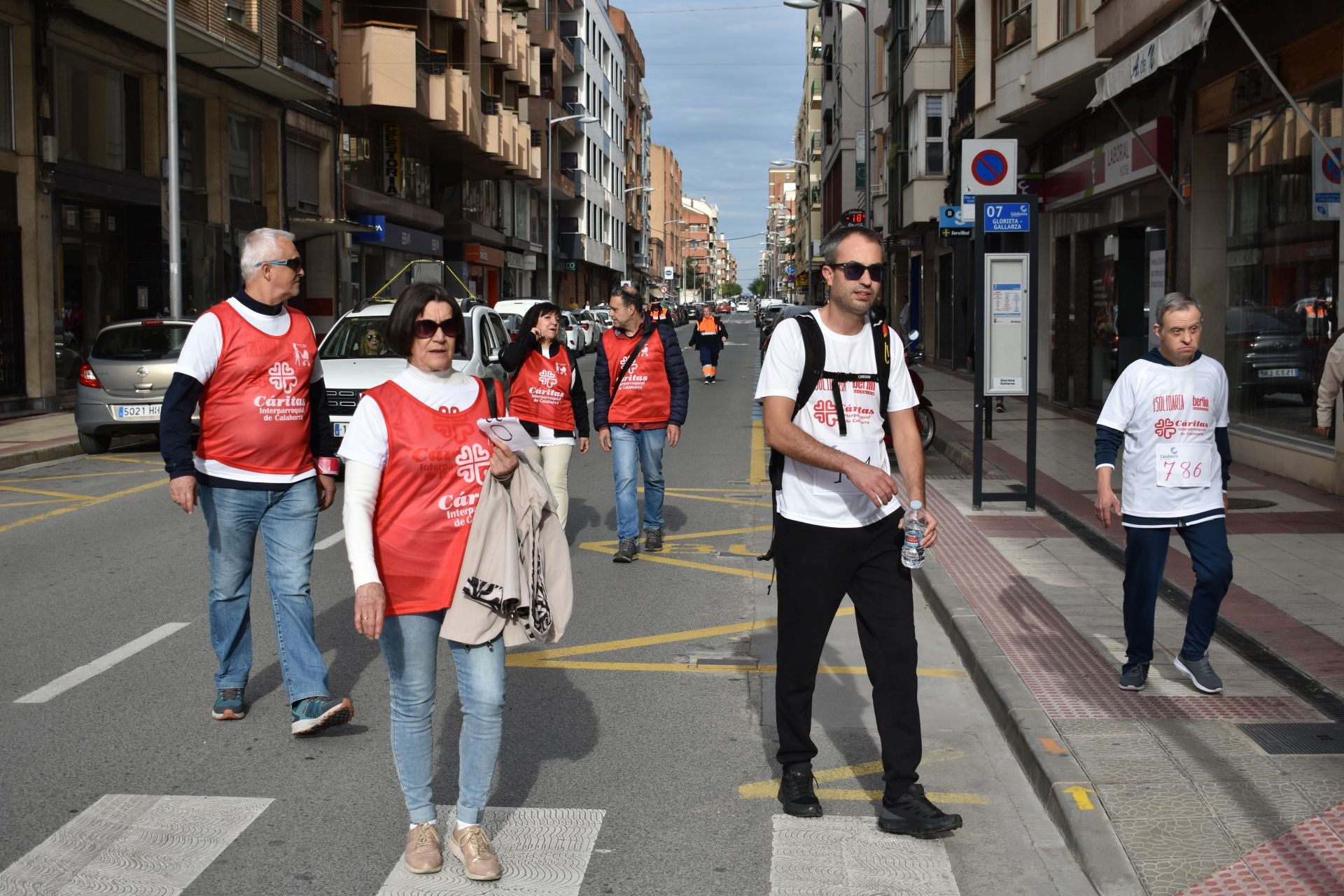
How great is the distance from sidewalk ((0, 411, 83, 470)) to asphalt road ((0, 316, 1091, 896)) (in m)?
7.54

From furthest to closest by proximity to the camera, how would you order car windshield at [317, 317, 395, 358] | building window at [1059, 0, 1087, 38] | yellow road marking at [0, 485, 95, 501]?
building window at [1059, 0, 1087, 38], car windshield at [317, 317, 395, 358], yellow road marking at [0, 485, 95, 501]

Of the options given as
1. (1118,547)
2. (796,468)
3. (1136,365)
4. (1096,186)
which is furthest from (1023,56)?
(796,468)

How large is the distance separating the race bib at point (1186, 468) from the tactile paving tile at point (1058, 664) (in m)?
0.90

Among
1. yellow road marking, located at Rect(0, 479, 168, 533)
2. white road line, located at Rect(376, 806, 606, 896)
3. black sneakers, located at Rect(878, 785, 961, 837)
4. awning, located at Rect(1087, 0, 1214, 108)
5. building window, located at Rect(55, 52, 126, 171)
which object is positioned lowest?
white road line, located at Rect(376, 806, 606, 896)

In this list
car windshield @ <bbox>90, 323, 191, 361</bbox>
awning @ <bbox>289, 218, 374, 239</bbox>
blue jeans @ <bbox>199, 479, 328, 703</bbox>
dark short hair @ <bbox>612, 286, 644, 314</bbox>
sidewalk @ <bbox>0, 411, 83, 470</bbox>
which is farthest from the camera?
awning @ <bbox>289, 218, 374, 239</bbox>

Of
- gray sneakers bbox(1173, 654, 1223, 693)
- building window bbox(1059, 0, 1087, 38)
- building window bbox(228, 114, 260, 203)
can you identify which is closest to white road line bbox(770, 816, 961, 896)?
gray sneakers bbox(1173, 654, 1223, 693)

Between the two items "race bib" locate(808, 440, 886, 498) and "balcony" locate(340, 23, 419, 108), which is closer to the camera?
"race bib" locate(808, 440, 886, 498)

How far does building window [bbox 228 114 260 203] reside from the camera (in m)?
28.6

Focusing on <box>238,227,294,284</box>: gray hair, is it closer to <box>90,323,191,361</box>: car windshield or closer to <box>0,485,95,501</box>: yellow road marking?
<box>0,485,95,501</box>: yellow road marking

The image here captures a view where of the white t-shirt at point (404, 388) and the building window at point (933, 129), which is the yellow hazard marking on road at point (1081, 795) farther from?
the building window at point (933, 129)

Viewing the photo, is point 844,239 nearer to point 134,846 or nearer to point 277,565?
point 277,565

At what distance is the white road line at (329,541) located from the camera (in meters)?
9.99

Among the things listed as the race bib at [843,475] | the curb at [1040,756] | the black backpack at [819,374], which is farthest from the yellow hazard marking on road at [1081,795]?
the black backpack at [819,374]

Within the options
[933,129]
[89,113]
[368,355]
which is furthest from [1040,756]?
[933,129]
